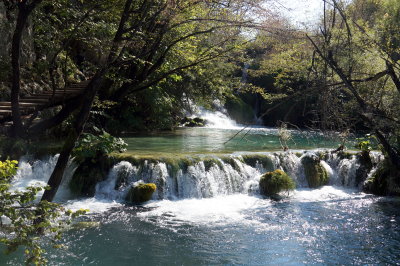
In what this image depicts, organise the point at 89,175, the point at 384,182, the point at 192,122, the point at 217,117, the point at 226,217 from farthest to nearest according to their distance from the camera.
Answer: the point at 217,117, the point at 192,122, the point at 384,182, the point at 89,175, the point at 226,217

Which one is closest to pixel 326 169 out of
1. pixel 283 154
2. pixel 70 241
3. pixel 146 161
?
pixel 283 154

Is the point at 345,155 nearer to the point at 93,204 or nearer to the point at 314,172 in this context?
the point at 314,172

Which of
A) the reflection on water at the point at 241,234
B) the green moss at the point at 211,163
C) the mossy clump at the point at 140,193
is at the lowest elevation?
the reflection on water at the point at 241,234

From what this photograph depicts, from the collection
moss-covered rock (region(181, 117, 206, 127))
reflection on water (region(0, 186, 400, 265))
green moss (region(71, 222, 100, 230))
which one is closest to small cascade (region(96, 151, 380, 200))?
reflection on water (region(0, 186, 400, 265))

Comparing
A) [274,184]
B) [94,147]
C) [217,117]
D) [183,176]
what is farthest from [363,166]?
[217,117]

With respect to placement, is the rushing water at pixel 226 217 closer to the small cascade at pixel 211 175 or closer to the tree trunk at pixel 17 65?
the small cascade at pixel 211 175

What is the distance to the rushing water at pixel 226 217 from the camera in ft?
22.5

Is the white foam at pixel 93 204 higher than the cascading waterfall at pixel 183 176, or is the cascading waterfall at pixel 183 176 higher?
the cascading waterfall at pixel 183 176

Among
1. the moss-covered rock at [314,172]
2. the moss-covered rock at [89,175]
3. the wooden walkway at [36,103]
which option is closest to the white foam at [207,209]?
the moss-covered rock at [89,175]

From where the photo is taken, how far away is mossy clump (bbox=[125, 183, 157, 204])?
10.1 metres

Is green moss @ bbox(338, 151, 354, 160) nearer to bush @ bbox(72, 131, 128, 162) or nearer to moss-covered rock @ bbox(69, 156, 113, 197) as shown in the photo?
bush @ bbox(72, 131, 128, 162)

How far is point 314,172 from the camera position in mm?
12602

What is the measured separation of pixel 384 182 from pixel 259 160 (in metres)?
3.55

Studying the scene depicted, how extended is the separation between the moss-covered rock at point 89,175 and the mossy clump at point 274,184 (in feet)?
13.7
